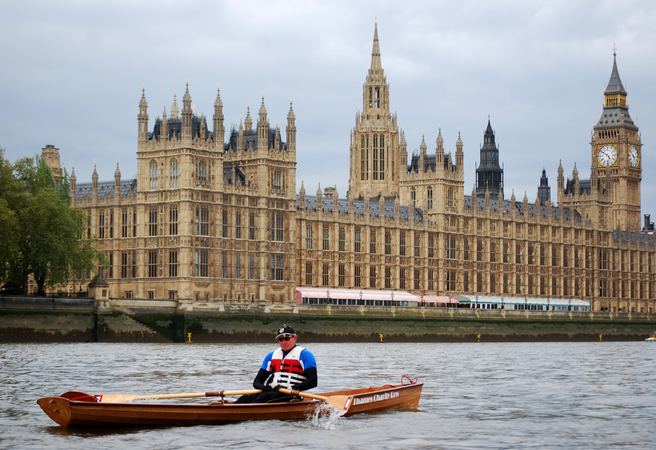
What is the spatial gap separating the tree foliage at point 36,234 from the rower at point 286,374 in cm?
5521

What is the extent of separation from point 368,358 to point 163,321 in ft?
84.4

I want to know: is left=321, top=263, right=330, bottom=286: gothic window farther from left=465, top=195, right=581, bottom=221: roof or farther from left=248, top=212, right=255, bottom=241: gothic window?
left=465, top=195, right=581, bottom=221: roof

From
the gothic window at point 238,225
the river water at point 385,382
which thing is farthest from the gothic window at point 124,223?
the river water at point 385,382

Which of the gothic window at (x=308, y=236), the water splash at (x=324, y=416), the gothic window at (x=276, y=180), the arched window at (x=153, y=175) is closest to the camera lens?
the water splash at (x=324, y=416)

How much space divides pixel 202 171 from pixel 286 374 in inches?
3109

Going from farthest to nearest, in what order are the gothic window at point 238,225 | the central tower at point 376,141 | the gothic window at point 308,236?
the central tower at point 376,141 < the gothic window at point 308,236 < the gothic window at point 238,225

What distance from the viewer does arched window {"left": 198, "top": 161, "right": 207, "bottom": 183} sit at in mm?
121000

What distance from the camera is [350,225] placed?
5630 inches

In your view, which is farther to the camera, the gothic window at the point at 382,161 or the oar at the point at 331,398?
the gothic window at the point at 382,161

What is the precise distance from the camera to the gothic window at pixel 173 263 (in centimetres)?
11988

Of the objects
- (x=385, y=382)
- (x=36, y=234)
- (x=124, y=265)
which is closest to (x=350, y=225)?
(x=124, y=265)

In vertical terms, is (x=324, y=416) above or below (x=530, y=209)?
below

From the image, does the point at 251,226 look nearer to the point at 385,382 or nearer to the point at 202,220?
the point at 202,220

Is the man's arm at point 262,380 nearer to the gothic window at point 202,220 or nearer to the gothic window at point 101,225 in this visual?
the gothic window at point 202,220
